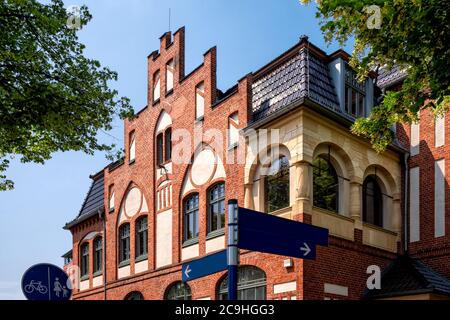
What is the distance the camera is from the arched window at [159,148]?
21.9 metres

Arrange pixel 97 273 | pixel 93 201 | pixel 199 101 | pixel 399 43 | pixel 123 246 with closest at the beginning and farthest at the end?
1. pixel 399 43
2. pixel 199 101
3. pixel 123 246
4. pixel 97 273
5. pixel 93 201

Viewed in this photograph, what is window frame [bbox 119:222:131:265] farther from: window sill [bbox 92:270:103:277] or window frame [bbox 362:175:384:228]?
window frame [bbox 362:175:384:228]

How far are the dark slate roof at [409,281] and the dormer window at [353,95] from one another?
16.7 feet

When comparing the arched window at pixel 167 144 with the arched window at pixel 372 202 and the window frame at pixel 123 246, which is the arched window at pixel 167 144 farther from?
the arched window at pixel 372 202

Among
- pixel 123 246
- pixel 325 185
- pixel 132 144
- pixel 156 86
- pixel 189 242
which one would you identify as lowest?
pixel 123 246

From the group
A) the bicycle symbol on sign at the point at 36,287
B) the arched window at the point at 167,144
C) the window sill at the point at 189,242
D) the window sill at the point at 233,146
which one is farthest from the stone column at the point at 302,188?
the bicycle symbol on sign at the point at 36,287

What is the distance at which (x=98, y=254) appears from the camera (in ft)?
85.7

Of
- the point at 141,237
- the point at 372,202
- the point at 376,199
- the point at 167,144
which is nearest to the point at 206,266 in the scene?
the point at 372,202

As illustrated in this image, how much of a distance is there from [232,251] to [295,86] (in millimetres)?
11157

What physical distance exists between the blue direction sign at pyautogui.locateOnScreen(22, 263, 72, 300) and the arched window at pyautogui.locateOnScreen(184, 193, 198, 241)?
1195cm

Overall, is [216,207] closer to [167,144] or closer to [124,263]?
[167,144]

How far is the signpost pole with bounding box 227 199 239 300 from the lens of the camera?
573cm

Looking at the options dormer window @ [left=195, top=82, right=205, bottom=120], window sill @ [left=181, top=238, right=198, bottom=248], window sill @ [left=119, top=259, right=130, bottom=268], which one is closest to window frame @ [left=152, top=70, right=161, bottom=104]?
dormer window @ [left=195, top=82, right=205, bottom=120]
